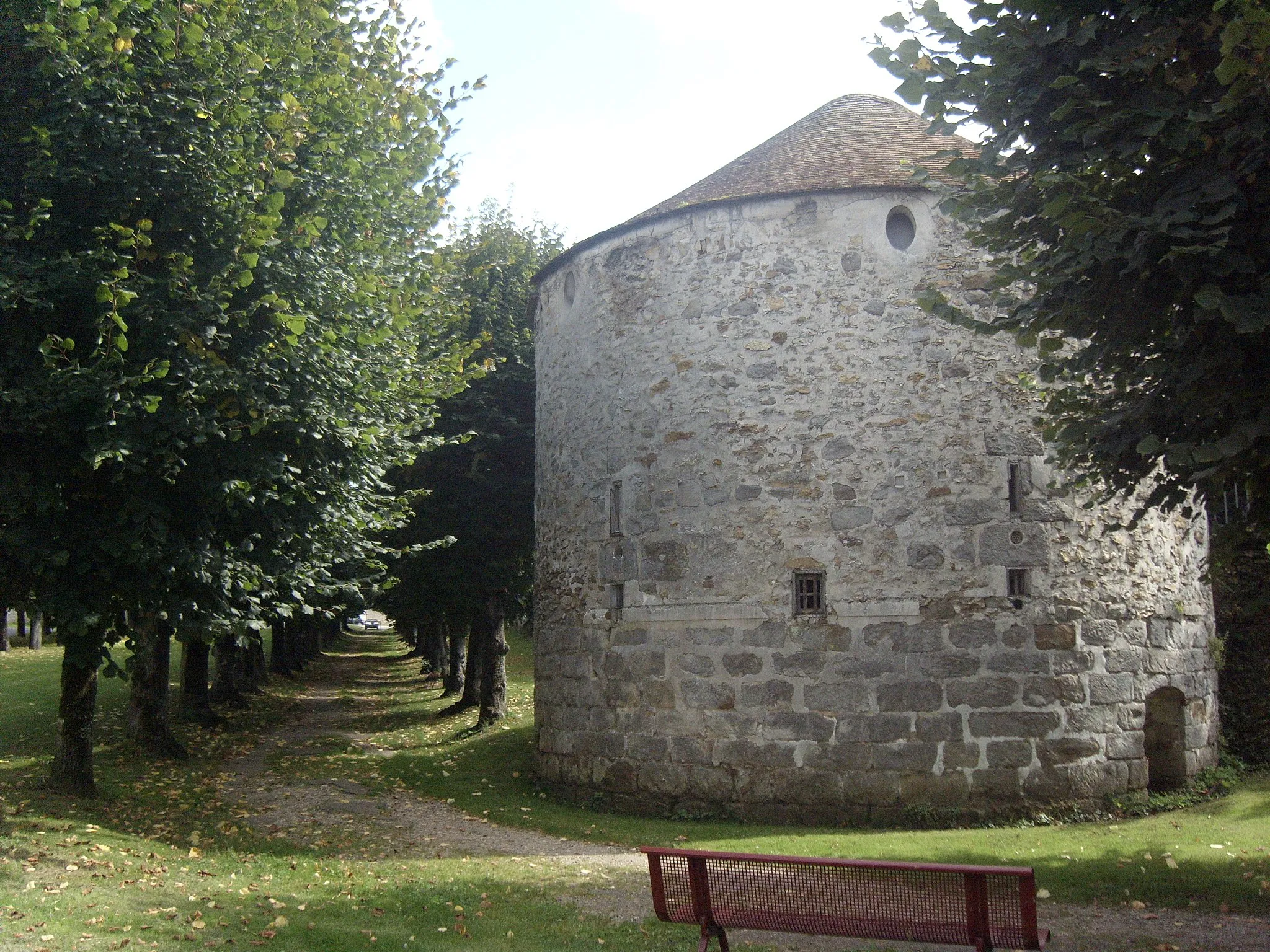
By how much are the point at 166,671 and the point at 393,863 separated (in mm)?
7250

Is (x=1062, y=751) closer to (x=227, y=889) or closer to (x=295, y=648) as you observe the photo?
(x=227, y=889)

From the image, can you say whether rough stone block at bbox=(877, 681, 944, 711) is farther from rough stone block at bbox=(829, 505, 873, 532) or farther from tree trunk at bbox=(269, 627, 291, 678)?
tree trunk at bbox=(269, 627, 291, 678)

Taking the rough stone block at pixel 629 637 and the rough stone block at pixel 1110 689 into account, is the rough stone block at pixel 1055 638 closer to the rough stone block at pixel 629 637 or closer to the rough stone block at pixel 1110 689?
the rough stone block at pixel 1110 689

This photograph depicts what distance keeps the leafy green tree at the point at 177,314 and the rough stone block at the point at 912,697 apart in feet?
18.2

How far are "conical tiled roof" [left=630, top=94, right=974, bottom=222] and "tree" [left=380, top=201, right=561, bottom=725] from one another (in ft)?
22.4

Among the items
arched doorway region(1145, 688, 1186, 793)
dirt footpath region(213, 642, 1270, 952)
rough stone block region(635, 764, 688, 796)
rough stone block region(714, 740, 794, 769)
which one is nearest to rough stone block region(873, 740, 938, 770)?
rough stone block region(714, 740, 794, 769)

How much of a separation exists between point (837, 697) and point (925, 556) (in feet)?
5.63

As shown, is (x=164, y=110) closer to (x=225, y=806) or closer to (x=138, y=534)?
(x=138, y=534)

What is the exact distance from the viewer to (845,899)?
5.39 metres

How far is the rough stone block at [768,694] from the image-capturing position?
10891 mm

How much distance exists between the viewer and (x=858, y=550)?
35.9ft

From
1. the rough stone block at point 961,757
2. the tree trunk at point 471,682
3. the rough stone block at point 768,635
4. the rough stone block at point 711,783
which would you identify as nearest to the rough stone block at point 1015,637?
the rough stone block at point 961,757

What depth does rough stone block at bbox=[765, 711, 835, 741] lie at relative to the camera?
1072 cm

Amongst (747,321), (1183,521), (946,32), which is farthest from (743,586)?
(946,32)
